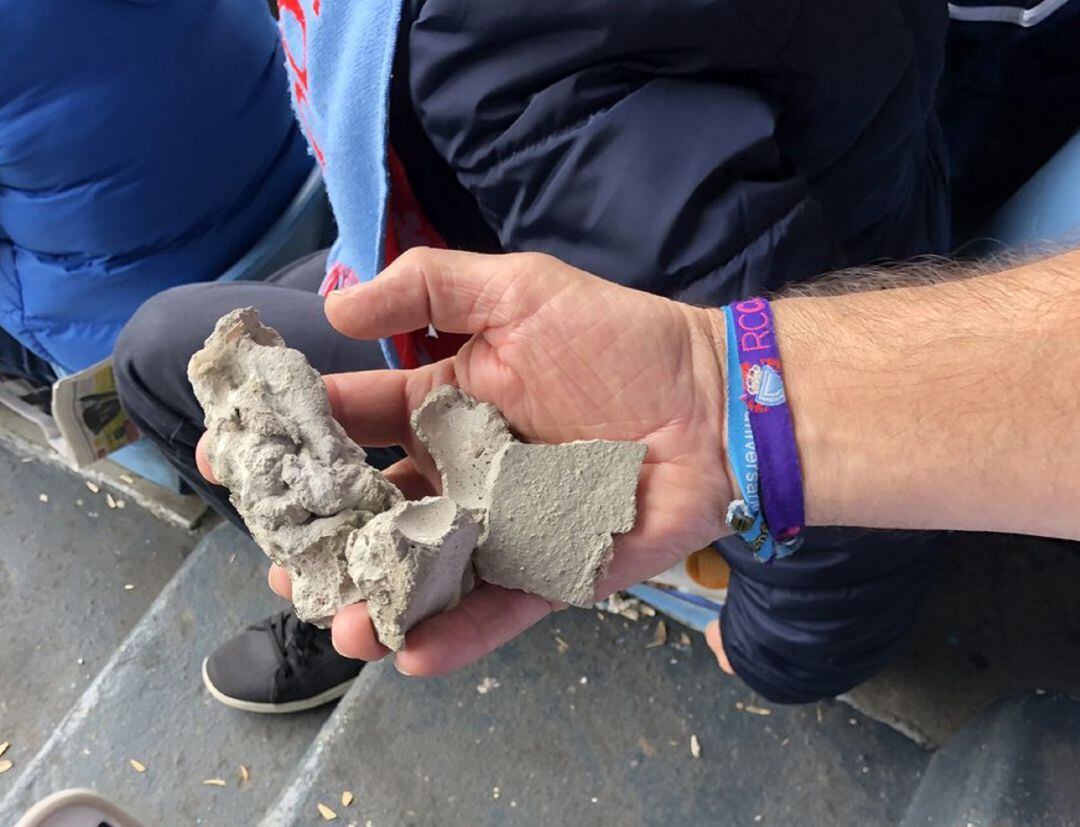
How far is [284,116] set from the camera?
221cm

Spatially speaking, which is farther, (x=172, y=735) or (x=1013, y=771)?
(x=172, y=735)

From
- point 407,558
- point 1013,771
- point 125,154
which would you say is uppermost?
point 125,154

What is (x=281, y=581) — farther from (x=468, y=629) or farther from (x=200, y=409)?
(x=200, y=409)

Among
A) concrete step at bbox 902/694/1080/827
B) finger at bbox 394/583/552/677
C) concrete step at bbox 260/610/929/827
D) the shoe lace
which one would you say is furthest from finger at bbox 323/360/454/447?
concrete step at bbox 902/694/1080/827

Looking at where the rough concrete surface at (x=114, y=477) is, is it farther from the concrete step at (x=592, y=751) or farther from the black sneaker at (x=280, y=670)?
the concrete step at (x=592, y=751)

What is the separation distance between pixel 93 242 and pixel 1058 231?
1880 mm

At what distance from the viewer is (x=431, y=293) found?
3.99 ft

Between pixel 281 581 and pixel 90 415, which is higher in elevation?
pixel 281 581

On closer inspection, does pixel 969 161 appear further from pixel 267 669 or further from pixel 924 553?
pixel 267 669

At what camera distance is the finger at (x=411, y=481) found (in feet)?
4.63

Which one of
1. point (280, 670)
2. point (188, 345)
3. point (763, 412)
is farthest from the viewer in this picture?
point (280, 670)

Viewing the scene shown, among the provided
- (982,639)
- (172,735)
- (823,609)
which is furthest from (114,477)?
(982,639)

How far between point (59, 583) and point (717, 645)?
5.63 feet

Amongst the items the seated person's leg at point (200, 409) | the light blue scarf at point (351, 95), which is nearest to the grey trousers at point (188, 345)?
the seated person's leg at point (200, 409)
